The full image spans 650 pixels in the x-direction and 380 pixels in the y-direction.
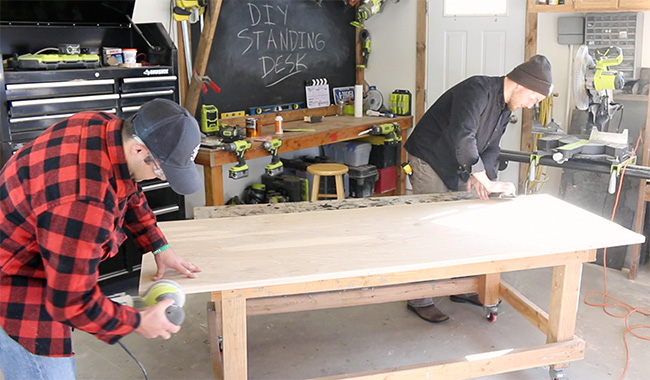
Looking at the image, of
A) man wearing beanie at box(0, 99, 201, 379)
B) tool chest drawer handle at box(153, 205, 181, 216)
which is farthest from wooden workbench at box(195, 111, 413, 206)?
man wearing beanie at box(0, 99, 201, 379)

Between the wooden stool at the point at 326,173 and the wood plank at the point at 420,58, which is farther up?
the wood plank at the point at 420,58

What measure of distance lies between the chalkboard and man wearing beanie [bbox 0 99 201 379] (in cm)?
317

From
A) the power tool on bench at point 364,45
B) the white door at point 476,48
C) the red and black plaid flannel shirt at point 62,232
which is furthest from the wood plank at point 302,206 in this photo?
the power tool on bench at point 364,45

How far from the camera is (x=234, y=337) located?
231 cm

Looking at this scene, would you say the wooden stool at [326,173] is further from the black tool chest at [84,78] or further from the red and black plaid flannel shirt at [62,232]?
the red and black plaid flannel shirt at [62,232]

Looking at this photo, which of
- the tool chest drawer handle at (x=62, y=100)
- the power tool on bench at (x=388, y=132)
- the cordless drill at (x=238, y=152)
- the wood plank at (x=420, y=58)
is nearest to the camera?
the tool chest drawer handle at (x=62, y=100)

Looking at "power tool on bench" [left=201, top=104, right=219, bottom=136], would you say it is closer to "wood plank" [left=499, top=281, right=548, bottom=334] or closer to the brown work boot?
the brown work boot

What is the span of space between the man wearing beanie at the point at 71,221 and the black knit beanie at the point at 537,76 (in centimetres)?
196

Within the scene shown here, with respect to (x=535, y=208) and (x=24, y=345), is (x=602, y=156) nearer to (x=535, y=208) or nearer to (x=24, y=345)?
(x=535, y=208)

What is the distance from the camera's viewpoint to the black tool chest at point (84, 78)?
10.5 feet

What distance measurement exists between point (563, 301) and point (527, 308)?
390 mm

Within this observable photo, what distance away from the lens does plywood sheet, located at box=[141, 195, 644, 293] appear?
2197mm

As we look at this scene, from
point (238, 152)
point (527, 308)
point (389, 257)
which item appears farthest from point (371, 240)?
point (238, 152)

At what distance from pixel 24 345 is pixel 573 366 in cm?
244
